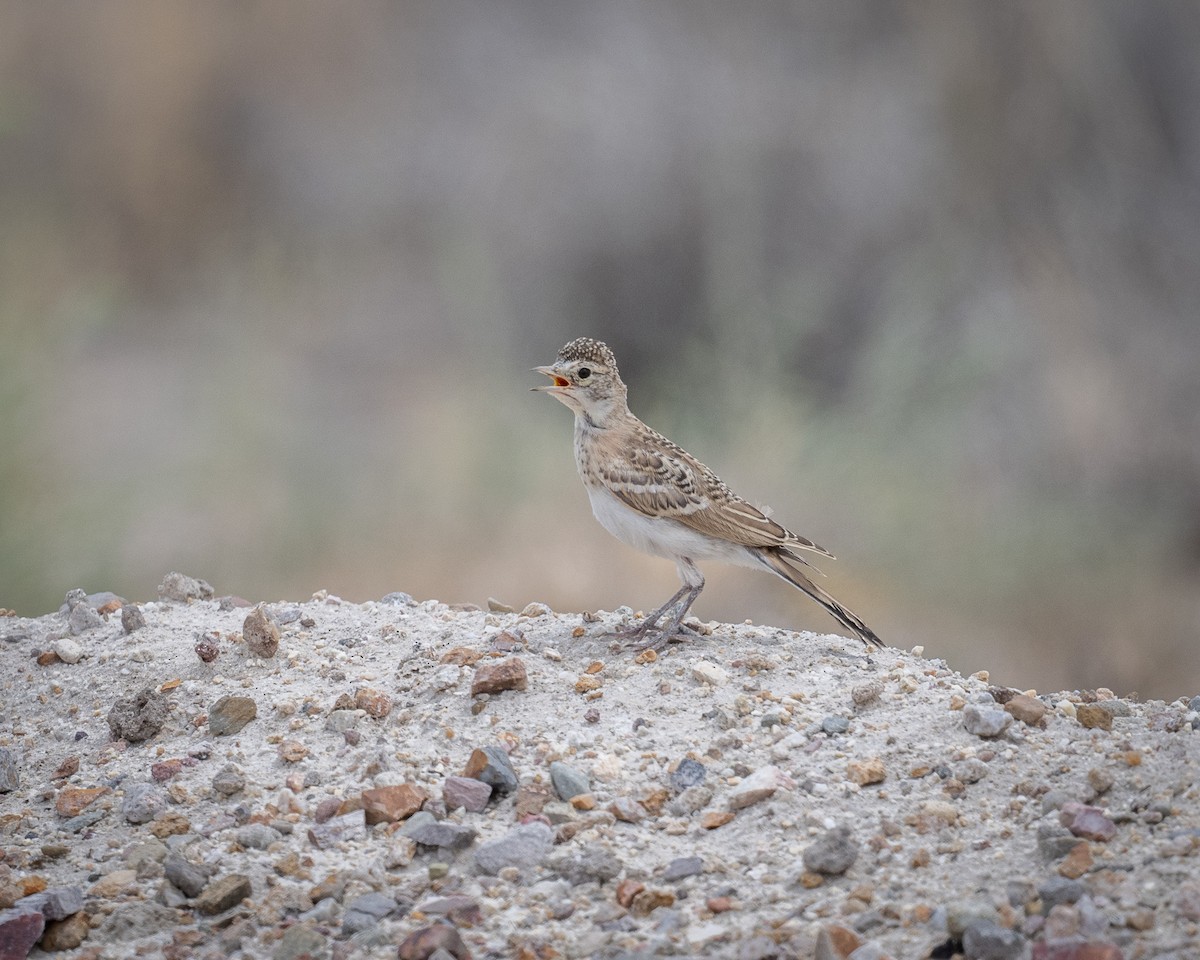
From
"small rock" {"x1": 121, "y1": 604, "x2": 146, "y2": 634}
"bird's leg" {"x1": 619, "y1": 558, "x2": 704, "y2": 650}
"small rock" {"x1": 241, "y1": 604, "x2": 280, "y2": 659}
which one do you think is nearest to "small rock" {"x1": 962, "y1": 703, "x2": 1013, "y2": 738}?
"bird's leg" {"x1": 619, "y1": 558, "x2": 704, "y2": 650}

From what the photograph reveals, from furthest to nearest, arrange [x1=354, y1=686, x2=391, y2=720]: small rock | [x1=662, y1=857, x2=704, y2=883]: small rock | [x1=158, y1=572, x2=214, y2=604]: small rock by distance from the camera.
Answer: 1. [x1=158, y1=572, x2=214, y2=604]: small rock
2. [x1=354, y1=686, x2=391, y2=720]: small rock
3. [x1=662, y1=857, x2=704, y2=883]: small rock

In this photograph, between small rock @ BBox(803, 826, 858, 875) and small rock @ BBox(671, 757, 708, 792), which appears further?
small rock @ BBox(671, 757, 708, 792)

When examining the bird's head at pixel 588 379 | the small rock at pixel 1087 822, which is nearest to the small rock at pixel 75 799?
the bird's head at pixel 588 379

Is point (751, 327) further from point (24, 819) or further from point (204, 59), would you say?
point (204, 59)

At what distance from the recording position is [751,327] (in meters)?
7.99

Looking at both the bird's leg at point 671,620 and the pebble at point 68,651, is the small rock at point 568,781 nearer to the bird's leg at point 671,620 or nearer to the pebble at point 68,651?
the bird's leg at point 671,620

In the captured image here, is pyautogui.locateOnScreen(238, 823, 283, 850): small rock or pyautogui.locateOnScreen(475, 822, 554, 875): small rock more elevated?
pyautogui.locateOnScreen(475, 822, 554, 875): small rock

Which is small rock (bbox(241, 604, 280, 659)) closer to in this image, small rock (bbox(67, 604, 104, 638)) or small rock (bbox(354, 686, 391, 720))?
small rock (bbox(354, 686, 391, 720))

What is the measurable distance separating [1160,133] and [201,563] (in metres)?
7.42

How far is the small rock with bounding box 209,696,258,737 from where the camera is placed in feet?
11.4

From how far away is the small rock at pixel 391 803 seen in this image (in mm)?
2951

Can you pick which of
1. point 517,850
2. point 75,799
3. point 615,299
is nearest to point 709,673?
point 517,850

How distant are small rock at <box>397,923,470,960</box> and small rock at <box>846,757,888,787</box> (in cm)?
103

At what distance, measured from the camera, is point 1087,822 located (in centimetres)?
263
